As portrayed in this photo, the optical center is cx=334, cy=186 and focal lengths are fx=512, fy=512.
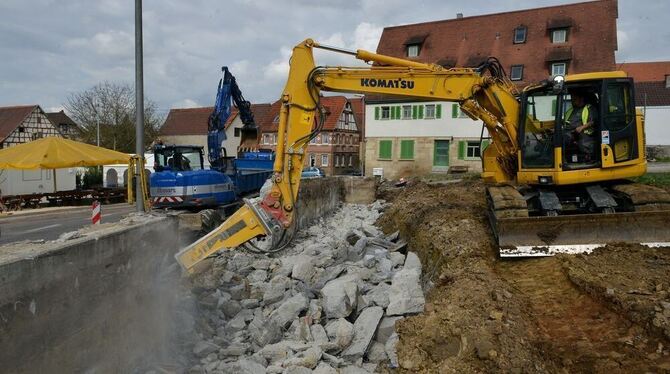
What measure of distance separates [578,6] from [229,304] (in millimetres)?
33527

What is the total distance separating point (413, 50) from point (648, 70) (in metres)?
34.8

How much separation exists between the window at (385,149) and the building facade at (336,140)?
12.2 meters

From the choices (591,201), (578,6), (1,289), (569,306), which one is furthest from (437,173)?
(1,289)

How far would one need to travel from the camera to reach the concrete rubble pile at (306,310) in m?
5.72

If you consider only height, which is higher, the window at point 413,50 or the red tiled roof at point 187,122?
the window at point 413,50

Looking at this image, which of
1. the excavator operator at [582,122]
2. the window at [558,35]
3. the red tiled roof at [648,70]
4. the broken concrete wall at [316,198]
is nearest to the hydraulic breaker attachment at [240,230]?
the excavator operator at [582,122]

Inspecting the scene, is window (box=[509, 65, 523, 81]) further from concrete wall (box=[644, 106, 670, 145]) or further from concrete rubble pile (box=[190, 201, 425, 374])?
concrete rubble pile (box=[190, 201, 425, 374])

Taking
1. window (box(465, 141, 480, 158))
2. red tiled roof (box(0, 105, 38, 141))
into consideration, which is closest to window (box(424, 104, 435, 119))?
window (box(465, 141, 480, 158))

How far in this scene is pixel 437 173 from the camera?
3291 centimetres

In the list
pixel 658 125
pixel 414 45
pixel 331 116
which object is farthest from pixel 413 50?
pixel 658 125

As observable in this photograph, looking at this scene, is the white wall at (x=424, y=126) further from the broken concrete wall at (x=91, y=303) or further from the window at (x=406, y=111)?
the broken concrete wall at (x=91, y=303)

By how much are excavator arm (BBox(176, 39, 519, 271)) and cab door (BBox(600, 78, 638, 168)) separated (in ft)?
4.45

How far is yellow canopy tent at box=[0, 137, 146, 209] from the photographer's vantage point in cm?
1752

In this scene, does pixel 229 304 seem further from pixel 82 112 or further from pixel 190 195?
pixel 82 112
